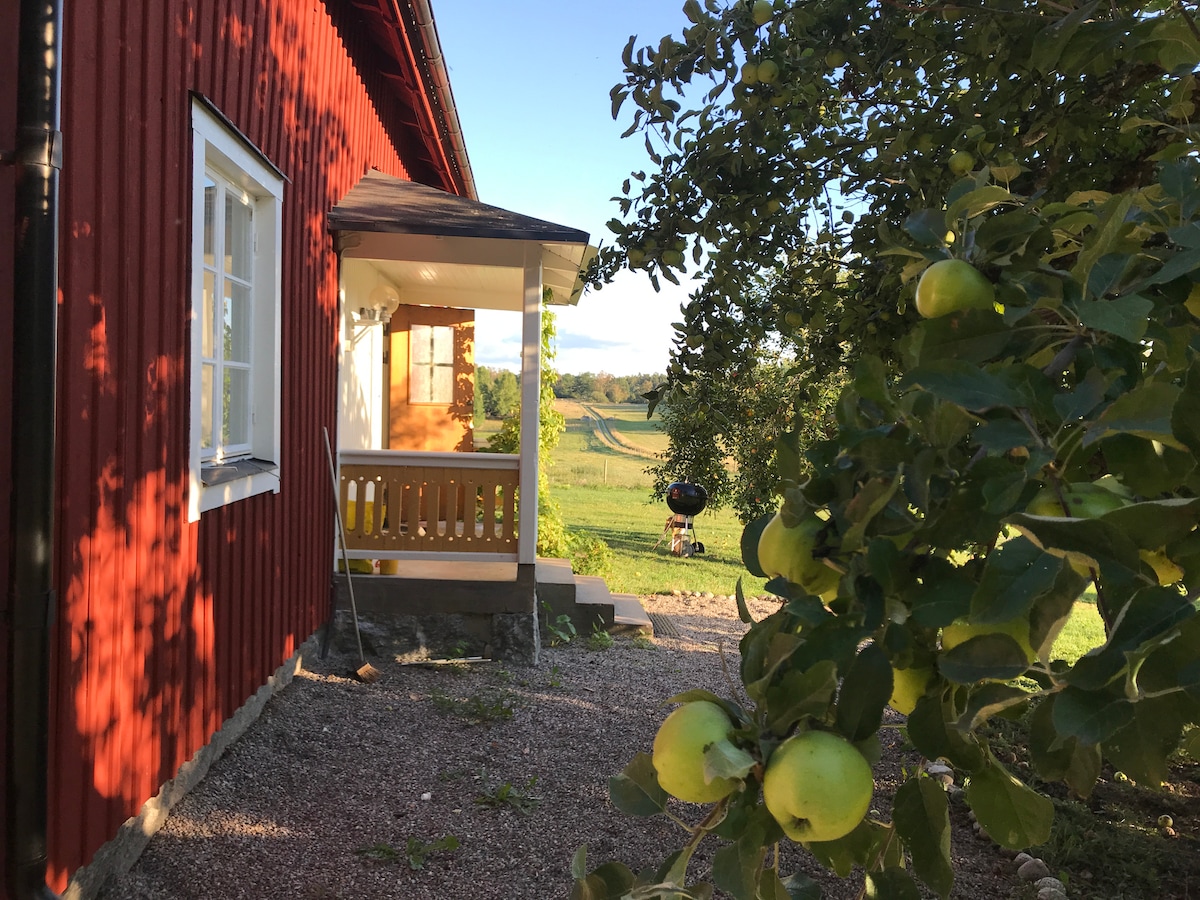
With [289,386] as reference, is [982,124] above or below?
above

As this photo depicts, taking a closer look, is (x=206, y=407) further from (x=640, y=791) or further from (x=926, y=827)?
(x=926, y=827)

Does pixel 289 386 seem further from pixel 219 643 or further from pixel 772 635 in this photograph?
pixel 772 635

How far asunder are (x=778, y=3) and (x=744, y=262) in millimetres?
585

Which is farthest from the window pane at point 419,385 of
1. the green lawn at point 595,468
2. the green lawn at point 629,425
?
the green lawn at point 629,425

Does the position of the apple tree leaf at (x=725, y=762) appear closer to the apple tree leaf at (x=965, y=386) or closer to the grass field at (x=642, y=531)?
the apple tree leaf at (x=965, y=386)

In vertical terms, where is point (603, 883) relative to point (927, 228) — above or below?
below

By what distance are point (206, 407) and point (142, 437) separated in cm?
94

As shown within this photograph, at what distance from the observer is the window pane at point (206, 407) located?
13.5 feet

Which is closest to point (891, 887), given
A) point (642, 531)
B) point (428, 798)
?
point (428, 798)

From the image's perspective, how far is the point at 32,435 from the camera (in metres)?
2.52

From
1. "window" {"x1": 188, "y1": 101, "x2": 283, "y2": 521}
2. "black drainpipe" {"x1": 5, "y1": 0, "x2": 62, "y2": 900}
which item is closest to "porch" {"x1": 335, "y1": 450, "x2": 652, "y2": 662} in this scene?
"window" {"x1": 188, "y1": 101, "x2": 283, "y2": 521}

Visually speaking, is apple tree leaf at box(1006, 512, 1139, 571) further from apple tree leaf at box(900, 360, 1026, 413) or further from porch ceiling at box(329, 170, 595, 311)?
porch ceiling at box(329, 170, 595, 311)

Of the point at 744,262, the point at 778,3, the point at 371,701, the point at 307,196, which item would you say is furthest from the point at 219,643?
the point at 778,3

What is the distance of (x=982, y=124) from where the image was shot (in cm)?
214
